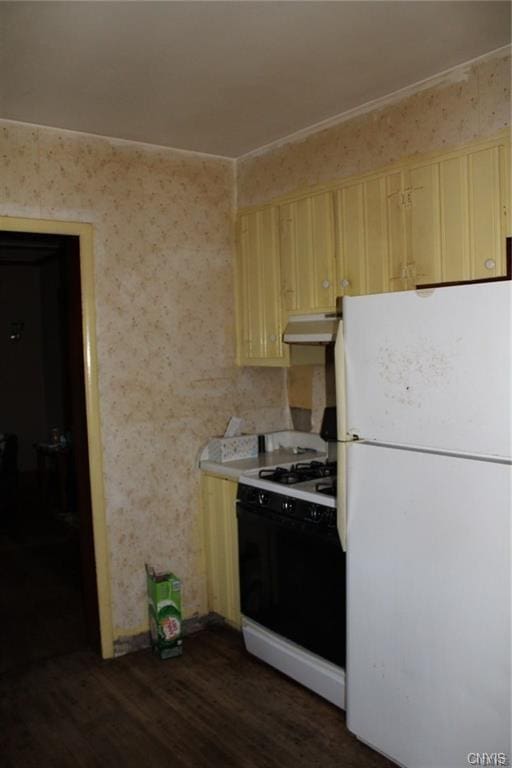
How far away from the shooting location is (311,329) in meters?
3.18

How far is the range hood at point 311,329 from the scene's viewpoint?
3.08 m

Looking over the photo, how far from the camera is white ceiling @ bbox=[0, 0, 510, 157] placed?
2.07m

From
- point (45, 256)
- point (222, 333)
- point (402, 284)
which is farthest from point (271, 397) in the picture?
point (45, 256)

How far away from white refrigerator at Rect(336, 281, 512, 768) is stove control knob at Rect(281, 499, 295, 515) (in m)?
0.42

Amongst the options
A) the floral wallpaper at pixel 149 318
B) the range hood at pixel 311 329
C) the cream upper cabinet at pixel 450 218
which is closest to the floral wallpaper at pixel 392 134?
the cream upper cabinet at pixel 450 218

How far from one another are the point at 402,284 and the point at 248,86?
1.03 meters

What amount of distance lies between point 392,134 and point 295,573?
1.97 m

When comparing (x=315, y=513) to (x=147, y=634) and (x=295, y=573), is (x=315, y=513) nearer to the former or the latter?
(x=295, y=573)

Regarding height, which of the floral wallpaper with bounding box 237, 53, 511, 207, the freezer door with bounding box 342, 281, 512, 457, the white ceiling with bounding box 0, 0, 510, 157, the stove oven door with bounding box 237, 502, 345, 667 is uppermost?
the white ceiling with bounding box 0, 0, 510, 157

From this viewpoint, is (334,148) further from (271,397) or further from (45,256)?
(45,256)

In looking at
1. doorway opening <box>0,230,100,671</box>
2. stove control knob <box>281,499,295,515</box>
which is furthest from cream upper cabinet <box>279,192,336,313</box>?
doorway opening <box>0,230,100,671</box>

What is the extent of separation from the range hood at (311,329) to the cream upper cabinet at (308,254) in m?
0.05

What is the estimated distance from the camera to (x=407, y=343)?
2260 mm

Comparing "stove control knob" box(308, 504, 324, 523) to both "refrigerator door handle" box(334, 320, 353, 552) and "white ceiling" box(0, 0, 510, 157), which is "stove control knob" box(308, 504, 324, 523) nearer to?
"refrigerator door handle" box(334, 320, 353, 552)
